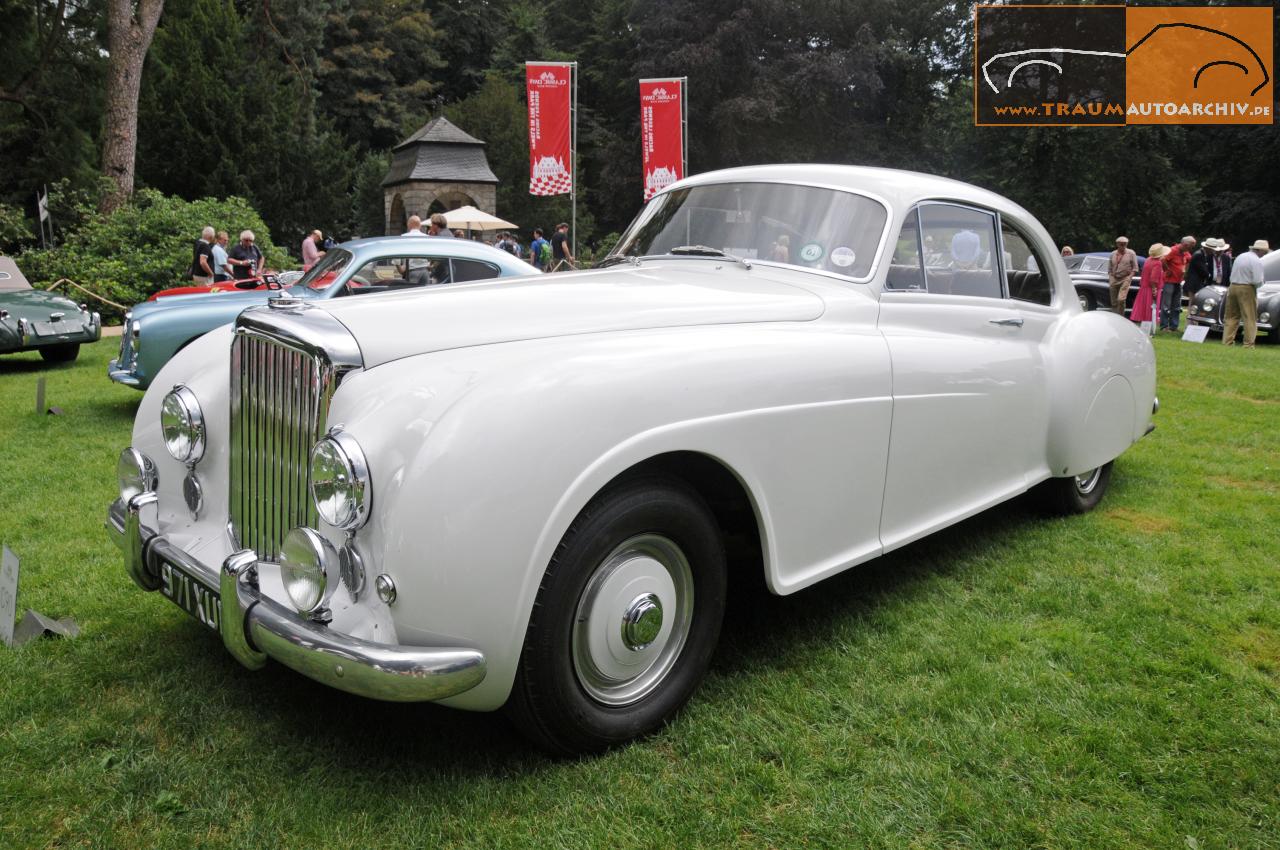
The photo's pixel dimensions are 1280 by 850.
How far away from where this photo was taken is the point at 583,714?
245 centimetres

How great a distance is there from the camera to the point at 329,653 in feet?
6.82

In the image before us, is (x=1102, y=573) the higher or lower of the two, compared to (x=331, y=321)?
lower

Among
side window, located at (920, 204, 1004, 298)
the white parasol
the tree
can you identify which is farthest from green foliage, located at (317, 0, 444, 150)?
side window, located at (920, 204, 1004, 298)

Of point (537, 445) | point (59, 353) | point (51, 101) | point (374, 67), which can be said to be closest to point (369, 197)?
point (374, 67)

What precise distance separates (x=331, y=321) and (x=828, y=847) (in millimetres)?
1846

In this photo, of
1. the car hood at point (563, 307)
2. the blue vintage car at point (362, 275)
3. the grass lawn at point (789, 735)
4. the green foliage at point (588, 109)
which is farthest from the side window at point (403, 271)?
the green foliage at point (588, 109)

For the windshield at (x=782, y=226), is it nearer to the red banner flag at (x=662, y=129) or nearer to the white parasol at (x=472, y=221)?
the red banner flag at (x=662, y=129)

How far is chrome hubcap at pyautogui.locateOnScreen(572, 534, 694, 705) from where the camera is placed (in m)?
2.46

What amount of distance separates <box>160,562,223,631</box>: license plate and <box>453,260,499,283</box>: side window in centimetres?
474

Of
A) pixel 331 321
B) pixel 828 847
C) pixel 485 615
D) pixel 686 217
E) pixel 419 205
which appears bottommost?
pixel 828 847

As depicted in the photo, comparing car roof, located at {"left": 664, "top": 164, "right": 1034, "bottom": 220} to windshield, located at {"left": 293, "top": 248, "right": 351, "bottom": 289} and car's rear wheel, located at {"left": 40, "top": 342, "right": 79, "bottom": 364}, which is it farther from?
car's rear wheel, located at {"left": 40, "top": 342, "right": 79, "bottom": 364}

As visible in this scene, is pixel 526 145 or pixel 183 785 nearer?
pixel 183 785

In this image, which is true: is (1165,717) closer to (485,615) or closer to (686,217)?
(485,615)

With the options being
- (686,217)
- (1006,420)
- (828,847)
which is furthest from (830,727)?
(686,217)
